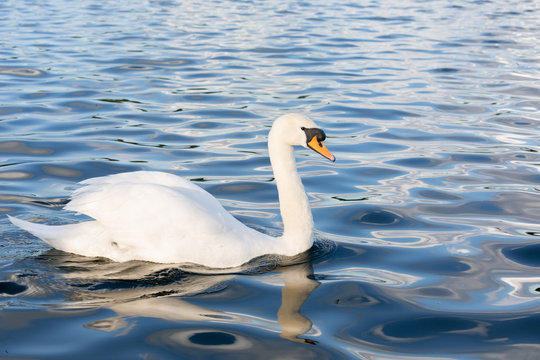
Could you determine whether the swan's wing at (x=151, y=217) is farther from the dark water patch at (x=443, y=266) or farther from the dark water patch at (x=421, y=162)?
the dark water patch at (x=421, y=162)

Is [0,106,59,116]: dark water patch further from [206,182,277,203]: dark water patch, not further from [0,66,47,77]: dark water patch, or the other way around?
[206,182,277,203]: dark water patch

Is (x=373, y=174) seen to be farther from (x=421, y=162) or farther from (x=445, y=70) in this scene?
(x=445, y=70)

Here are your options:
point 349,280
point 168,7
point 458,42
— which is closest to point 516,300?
point 349,280

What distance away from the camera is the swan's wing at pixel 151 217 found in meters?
5.90

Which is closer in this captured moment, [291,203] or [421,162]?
[291,203]

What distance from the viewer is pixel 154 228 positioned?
591 centimetres

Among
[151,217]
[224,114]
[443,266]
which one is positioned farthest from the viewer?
[224,114]

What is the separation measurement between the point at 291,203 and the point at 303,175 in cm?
251

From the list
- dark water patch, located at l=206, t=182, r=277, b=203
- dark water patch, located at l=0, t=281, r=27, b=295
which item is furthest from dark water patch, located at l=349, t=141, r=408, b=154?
dark water patch, located at l=0, t=281, r=27, b=295

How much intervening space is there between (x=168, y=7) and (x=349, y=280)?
21.4 m

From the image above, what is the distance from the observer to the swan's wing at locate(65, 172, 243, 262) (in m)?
5.90

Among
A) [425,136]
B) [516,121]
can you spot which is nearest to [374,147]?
[425,136]

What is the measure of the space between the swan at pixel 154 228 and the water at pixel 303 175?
14 cm

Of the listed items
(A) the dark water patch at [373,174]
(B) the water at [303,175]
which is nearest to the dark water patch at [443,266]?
(B) the water at [303,175]
